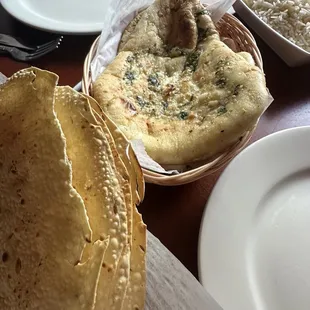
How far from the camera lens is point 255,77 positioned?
3.26ft

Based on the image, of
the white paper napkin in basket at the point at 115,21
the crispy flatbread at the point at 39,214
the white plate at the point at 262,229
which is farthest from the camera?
the white paper napkin in basket at the point at 115,21

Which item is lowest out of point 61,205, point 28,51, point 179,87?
point 28,51

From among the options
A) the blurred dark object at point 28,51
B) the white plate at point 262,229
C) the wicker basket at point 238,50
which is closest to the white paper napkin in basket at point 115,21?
the wicker basket at point 238,50

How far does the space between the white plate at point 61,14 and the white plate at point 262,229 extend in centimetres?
49

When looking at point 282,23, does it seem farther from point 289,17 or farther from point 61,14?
point 61,14

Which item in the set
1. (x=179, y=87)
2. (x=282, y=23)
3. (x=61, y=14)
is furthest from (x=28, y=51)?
(x=282, y=23)

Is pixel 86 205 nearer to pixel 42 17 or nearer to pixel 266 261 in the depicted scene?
pixel 266 261

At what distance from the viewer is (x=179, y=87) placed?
3.46ft

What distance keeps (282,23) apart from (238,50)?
0.59 ft

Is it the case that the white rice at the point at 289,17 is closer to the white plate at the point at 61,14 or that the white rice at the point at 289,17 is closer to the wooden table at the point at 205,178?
the wooden table at the point at 205,178

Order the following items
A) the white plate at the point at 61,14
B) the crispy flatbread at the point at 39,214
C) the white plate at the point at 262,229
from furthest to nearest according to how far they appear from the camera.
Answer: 1. the white plate at the point at 61,14
2. the white plate at the point at 262,229
3. the crispy flatbread at the point at 39,214

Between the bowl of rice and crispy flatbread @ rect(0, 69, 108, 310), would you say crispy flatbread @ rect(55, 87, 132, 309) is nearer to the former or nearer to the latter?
crispy flatbread @ rect(0, 69, 108, 310)

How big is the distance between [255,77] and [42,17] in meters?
0.53

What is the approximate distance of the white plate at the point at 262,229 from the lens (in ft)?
2.83
